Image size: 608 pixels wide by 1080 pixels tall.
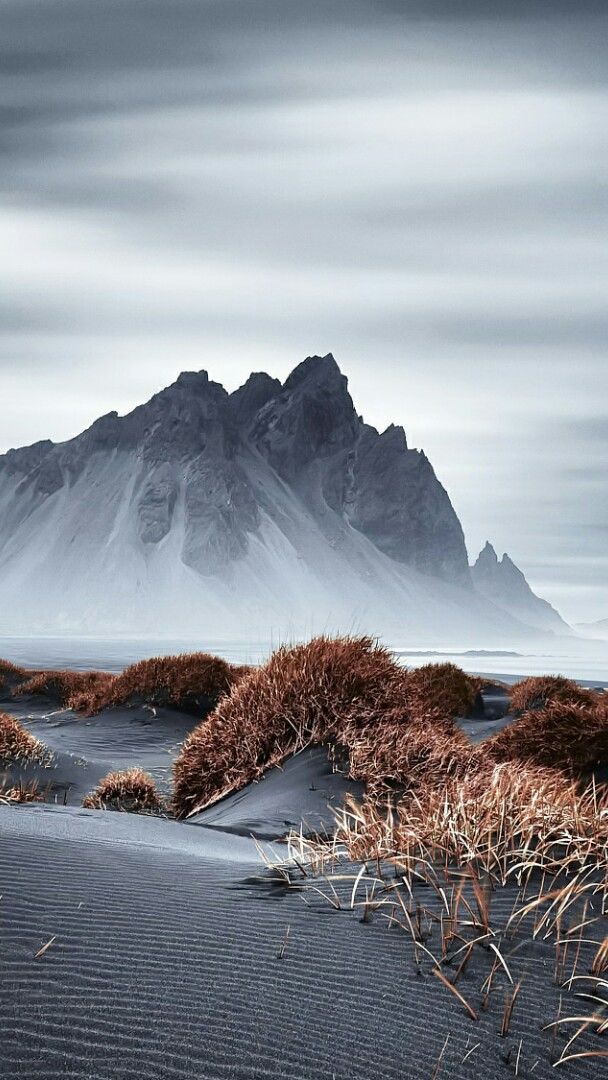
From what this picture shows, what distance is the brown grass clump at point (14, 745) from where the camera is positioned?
602 inches

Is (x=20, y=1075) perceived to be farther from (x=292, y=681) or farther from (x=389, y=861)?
(x=292, y=681)

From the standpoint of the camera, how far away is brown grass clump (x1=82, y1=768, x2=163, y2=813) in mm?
11914

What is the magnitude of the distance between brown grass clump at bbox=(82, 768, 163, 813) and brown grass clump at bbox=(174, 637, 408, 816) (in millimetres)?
518

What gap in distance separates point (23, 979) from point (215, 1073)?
814 millimetres

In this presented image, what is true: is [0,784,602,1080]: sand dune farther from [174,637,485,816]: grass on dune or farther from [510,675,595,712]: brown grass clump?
[510,675,595,712]: brown grass clump

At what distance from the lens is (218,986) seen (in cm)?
375

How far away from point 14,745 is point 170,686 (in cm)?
772

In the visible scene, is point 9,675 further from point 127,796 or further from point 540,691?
point 127,796

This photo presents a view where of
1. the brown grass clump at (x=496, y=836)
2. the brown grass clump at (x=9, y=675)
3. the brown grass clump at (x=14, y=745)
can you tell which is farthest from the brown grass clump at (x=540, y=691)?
the brown grass clump at (x=496, y=836)

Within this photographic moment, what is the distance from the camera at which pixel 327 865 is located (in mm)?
5734

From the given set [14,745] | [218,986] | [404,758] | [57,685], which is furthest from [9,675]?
[218,986]

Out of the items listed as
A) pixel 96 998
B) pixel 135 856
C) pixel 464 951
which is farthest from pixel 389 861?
pixel 96 998

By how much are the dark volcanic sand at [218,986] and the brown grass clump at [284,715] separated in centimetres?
531

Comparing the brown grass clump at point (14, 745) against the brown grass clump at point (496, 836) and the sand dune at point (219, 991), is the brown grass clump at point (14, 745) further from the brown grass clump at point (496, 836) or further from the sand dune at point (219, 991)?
the sand dune at point (219, 991)
